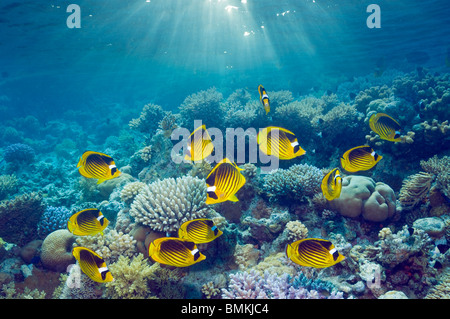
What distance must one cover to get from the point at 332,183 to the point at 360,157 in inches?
27.6

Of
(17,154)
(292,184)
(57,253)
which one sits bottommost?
(17,154)

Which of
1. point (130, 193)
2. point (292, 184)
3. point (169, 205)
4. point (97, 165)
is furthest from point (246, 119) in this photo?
point (97, 165)

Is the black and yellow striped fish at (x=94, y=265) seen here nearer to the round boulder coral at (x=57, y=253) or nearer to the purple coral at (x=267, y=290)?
the purple coral at (x=267, y=290)

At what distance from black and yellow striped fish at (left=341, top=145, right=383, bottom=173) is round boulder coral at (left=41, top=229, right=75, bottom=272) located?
567cm

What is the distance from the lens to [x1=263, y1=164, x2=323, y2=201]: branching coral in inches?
201

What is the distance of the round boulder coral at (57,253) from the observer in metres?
4.75

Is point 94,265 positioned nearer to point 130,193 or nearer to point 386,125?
point 130,193

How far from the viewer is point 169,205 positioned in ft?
14.3

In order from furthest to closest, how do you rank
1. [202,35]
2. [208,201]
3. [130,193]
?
[202,35]
[130,193]
[208,201]

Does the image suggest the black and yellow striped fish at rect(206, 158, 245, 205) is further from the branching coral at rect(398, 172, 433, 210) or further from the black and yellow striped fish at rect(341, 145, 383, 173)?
the branching coral at rect(398, 172, 433, 210)

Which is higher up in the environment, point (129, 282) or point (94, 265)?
point (94, 265)

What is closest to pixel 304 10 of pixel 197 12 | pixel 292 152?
pixel 197 12
